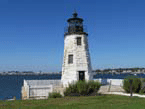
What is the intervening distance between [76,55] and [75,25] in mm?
3789

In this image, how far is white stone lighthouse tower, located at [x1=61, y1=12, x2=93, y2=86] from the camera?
20.7 meters

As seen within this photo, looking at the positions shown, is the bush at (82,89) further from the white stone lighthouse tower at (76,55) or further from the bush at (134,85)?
the white stone lighthouse tower at (76,55)

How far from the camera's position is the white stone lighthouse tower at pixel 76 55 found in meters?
20.7

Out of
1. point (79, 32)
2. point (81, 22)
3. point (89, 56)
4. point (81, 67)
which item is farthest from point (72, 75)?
point (81, 22)

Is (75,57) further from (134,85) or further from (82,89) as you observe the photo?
(134,85)

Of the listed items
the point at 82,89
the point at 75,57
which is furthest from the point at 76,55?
the point at 82,89

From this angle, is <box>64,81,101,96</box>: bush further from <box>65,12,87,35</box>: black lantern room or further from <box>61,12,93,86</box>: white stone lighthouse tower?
<box>65,12,87,35</box>: black lantern room

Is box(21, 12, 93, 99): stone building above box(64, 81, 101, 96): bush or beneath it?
above

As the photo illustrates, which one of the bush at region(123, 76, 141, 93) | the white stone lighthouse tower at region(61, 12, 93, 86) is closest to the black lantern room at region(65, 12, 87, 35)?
the white stone lighthouse tower at region(61, 12, 93, 86)

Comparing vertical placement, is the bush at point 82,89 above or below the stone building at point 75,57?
below

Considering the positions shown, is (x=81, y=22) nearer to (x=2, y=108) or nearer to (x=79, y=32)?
(x=79, y=32)

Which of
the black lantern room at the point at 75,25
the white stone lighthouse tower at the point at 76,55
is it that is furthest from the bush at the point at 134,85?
the black lantern room at the point at 75,25

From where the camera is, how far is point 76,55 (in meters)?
20.8

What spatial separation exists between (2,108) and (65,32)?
1434 cm
